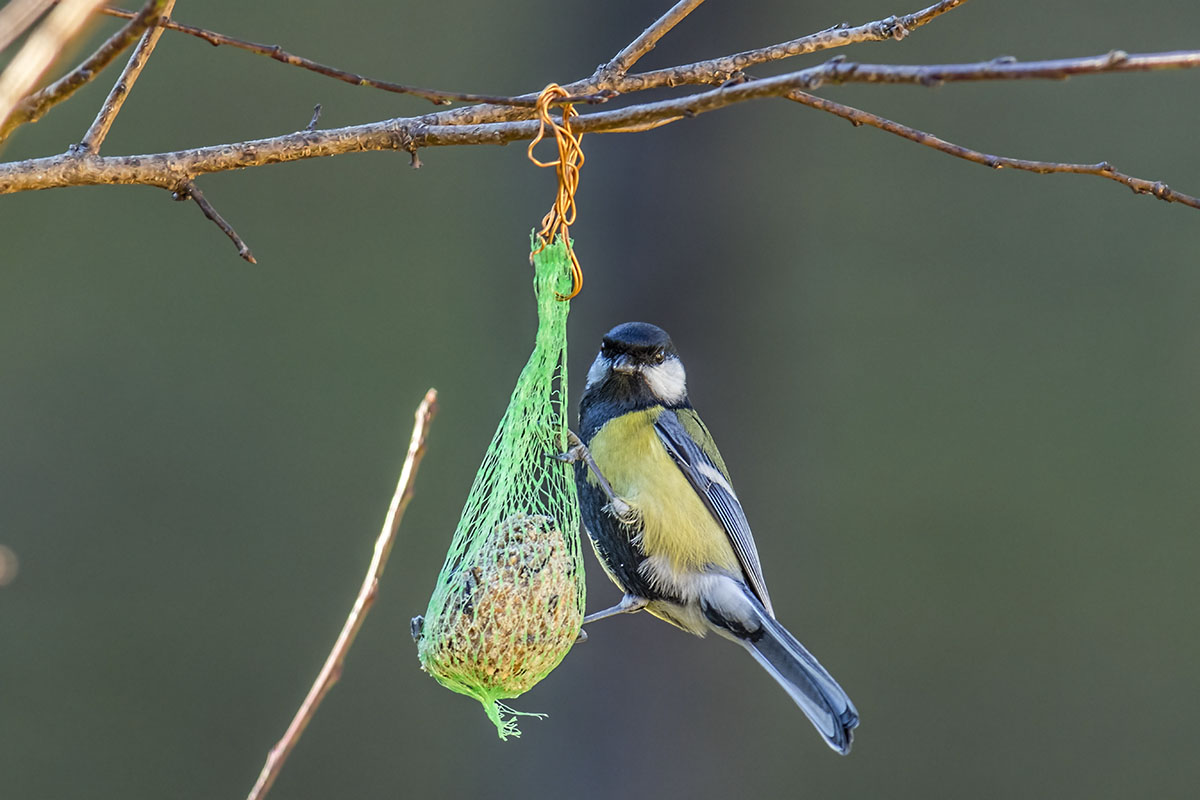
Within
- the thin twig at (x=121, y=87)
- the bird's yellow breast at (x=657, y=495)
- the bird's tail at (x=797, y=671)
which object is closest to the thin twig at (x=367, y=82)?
the thin twig at (x=121, y=87)

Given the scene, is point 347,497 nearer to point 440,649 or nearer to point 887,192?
point 887,192

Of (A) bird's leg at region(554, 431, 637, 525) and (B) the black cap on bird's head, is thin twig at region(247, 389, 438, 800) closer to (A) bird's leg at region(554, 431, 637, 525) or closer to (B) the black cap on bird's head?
(A) bird's leg at region(554, 431, 637, 525)

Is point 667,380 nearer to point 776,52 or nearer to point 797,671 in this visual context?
point 797,671

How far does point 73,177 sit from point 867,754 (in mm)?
3784

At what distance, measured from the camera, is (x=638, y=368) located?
7.32ft

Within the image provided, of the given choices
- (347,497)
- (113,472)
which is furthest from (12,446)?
(347,497)

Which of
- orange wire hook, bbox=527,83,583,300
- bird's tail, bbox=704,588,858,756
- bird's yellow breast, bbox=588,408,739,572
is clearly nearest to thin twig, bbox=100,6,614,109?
orange wire hook, bbox=527,83,583,300

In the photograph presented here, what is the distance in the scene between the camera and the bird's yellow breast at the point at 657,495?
88.1 inches

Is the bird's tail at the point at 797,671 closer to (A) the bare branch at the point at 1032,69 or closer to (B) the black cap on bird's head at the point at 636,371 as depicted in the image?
(B) the black cap on bird's head at the point at 636,371

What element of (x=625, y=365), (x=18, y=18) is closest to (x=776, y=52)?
(x=625, y=365)

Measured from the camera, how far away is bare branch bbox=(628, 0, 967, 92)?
172 cm

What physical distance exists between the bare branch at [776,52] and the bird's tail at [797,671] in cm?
100

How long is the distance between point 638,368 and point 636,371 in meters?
0.01

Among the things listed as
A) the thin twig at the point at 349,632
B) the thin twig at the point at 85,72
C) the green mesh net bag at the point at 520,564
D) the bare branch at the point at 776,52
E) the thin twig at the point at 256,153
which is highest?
the bare branch at the point at 776,52
